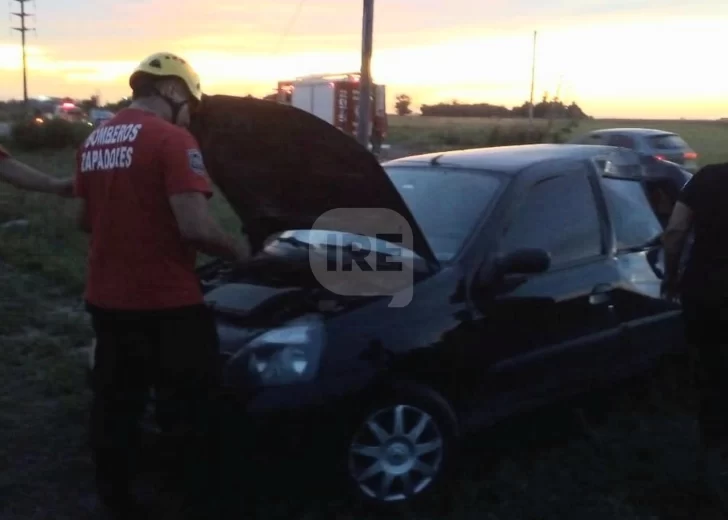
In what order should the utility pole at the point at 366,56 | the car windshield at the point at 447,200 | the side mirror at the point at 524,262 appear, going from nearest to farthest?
the side mirror at the point at 524,262, the car windshield at the point at 447,200, the utility pole at the point at 366,56

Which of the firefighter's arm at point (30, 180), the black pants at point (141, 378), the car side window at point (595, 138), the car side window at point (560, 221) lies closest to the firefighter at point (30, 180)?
the firefighter's arm at point (30, 180)

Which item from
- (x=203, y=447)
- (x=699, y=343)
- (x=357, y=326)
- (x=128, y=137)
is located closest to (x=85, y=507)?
(x=203, y=447)

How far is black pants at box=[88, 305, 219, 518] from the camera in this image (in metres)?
3.49

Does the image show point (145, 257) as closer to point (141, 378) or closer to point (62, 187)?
point (141, 378)

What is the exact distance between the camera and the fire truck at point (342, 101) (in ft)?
84.3

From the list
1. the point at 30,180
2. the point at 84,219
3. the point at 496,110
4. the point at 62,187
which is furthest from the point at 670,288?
the point at 496,110

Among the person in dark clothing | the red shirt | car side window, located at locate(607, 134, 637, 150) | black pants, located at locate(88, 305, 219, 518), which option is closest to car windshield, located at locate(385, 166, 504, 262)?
the person in dark clothing

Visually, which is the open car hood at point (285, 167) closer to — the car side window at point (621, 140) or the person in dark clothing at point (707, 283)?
the person in dark clothing at point (707, 283)

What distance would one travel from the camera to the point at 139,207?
340 centimetres

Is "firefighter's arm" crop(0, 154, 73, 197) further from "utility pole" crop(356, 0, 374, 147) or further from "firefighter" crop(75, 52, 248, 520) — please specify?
"utility pole" crop(356, 0, 374, 147)

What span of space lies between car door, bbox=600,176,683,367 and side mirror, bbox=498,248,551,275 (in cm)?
79

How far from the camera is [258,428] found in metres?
3.78

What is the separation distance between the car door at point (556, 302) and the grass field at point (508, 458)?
0.97 feet

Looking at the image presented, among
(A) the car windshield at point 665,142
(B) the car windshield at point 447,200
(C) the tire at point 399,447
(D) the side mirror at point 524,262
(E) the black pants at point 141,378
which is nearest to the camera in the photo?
(E) the black pants at point 141,378
